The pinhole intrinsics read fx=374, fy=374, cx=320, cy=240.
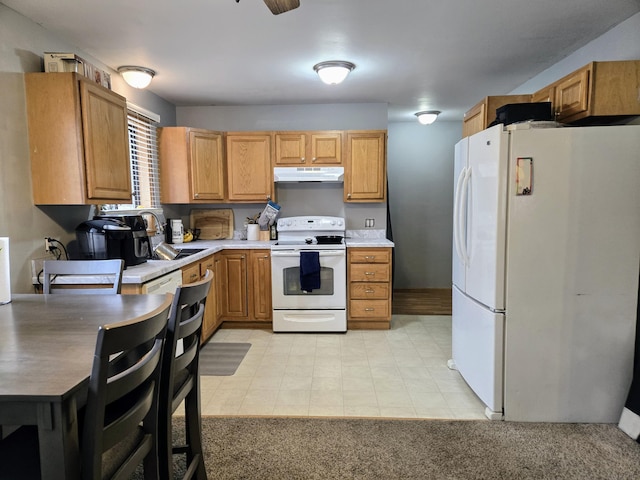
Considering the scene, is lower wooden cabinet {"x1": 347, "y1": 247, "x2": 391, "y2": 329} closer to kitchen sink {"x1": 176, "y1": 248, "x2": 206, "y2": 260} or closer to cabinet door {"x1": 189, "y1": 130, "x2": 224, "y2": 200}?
kitchen sink {"x1": 176, "y1": 248, "x2": 206, "y2": 260}

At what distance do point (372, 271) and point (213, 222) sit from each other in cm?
202

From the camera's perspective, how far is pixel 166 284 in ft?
8.84

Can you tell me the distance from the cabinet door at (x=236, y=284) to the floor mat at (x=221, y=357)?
0.46 metres

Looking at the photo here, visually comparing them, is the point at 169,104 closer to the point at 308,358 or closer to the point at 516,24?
the point at 308,358

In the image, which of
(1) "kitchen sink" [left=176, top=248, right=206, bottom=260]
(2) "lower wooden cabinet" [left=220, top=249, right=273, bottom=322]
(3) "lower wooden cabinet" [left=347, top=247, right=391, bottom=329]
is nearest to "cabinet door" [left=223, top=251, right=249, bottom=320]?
(2) "lower wooden cabinet" [left=220, top=249, right=273, bottom=322]

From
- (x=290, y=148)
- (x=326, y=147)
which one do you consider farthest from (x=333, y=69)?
(x=290, y=148)

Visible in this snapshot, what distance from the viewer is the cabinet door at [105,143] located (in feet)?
7.59

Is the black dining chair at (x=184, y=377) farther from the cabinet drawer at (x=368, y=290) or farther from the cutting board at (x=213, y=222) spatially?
the cutting board at (x=213, y=222)

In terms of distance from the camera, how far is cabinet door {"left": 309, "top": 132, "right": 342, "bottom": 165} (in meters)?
4.11

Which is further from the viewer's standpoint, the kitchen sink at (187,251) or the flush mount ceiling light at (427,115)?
the flush mount ceiling light at (427,115)

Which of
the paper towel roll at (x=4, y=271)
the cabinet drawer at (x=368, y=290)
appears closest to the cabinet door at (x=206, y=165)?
the cabinet drawer at (x=368, y=290)

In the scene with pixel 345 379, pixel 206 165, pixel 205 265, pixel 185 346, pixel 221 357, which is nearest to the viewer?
pixel 185 346

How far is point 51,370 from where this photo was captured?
3.16ft

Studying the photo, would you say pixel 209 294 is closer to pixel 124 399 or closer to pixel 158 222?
pixel 158 222
